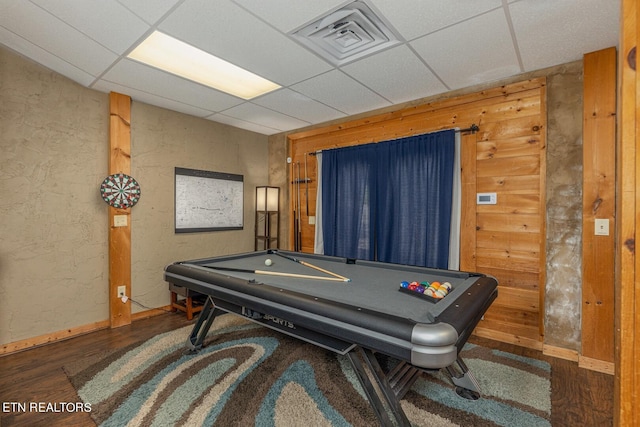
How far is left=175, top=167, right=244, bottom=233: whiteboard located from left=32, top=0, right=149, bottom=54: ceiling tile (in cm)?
167

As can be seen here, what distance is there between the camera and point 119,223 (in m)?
3.02

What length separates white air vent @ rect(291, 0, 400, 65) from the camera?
1.83m

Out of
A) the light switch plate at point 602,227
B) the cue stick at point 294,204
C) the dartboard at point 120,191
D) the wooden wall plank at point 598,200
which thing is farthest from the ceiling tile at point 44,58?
the light switch plate at point 602,227

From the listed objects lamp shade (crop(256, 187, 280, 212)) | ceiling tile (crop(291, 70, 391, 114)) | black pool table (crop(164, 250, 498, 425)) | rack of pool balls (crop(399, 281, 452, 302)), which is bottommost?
black pool table (crop(164, 250, 498, 425))

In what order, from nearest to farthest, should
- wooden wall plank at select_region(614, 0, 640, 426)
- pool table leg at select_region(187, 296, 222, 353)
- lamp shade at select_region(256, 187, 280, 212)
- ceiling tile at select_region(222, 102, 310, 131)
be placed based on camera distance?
wooden wall plank at select_region(614, 0, 640, 426) < pool table leg at select_region(187, 296, 222, 353) < ceiling tile at select_region(222, 102, 310, 131) < lamp shade at select_region(256, 187, 280, 212)

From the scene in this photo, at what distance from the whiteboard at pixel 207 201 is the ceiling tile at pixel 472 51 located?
283cm

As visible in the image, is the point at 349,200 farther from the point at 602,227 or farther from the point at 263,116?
the point at 602,227

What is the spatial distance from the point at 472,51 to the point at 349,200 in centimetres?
196

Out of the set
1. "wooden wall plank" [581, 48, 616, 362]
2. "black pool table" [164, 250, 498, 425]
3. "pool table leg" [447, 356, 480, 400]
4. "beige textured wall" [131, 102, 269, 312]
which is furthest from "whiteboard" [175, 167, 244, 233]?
"wooden wall plank" [581, 48, 616, 362]

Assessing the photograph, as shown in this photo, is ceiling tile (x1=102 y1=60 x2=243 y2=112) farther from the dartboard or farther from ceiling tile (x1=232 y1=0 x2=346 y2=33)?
ceiling tile (x1=232 y1=0 x2=346 y2=33)

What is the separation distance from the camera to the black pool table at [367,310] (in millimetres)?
1178

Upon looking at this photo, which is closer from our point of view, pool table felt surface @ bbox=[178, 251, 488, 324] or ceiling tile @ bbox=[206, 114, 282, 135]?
pool table felt surface @ bbox=[178, 251, 488, 324]

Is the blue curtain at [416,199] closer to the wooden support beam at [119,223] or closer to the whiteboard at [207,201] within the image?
the whiteboard at [207,201]

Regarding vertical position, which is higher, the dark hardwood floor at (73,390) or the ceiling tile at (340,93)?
the ceiling tile at (340,93)
